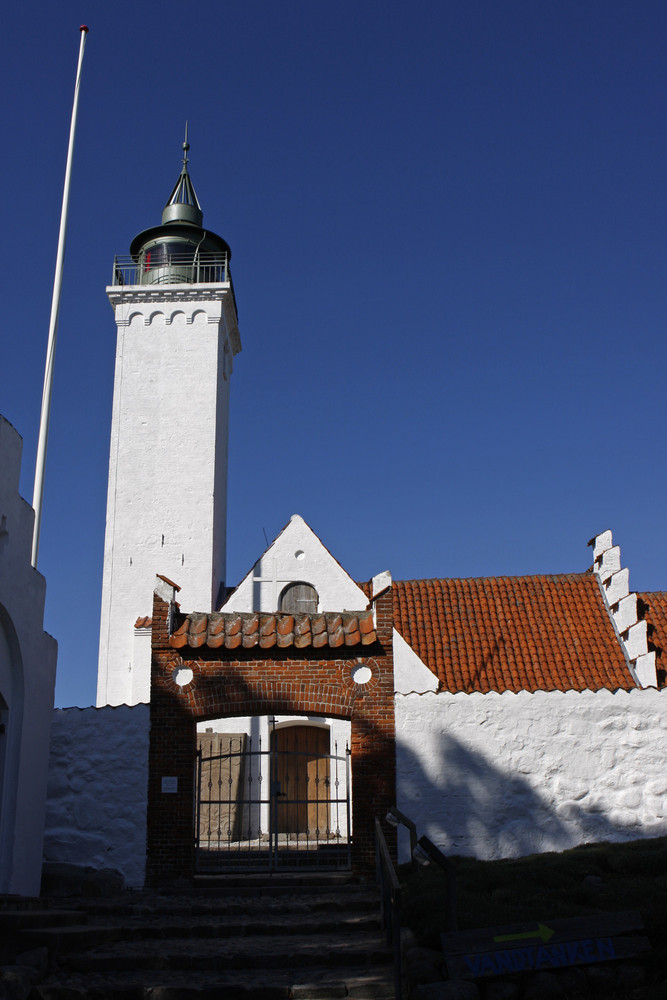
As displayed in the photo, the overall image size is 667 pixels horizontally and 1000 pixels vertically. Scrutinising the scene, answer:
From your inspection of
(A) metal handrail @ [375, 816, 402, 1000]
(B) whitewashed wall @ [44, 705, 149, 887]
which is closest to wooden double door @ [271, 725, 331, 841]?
(B) whitewashed wall @ [44, 705, 149, 887]

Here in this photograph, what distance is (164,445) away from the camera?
2481cm

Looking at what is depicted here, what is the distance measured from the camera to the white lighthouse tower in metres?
23.2

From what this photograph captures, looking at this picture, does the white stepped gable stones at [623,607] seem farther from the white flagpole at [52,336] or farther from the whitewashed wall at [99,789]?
the white flagpole at [52,336]

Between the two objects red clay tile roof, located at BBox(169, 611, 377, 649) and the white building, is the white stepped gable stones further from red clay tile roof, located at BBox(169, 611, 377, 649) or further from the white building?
the white building

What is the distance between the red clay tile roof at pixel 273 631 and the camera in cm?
1298

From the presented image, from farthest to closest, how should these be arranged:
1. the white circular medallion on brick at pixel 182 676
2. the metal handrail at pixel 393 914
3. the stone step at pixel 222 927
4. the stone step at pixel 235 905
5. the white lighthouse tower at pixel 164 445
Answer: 1. the white lighthouse tower at pixel 164 445
2. the white circular medallion on brick at pixel 182 676
3. the stone step at pixel 235 905
4. the stone step at pixel 222 927
5. the metal handrail at pixel 393 914

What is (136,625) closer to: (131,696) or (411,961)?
(131,696)

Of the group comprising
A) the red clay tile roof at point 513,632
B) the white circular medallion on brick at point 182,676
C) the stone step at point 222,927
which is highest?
the red clay tile roof at point 513,632

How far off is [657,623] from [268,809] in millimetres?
9960

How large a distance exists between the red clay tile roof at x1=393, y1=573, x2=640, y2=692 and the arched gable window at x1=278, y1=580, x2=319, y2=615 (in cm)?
219

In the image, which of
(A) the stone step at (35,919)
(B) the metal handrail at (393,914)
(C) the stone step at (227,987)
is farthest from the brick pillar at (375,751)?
(C) the stone step at (227,987)

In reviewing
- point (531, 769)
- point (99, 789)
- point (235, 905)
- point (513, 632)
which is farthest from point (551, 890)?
point (513, 632)

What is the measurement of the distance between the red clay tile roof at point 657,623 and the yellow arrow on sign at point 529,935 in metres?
13.1

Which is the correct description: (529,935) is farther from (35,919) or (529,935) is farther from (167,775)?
(167,775)
